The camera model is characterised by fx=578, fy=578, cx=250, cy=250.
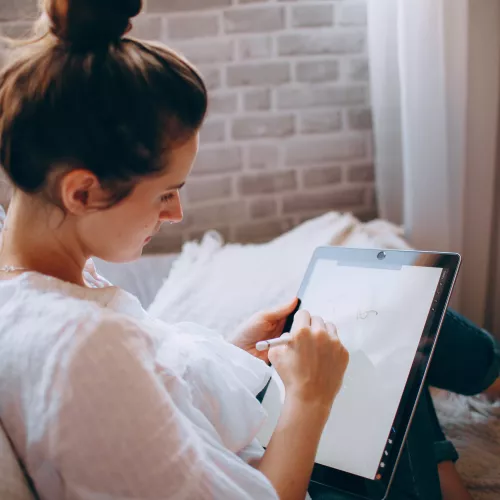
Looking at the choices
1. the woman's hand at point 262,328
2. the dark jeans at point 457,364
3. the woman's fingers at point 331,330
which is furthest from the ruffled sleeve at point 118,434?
the dark jeans at point 457,364

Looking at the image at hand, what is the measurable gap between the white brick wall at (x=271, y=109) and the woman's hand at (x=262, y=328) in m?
0.78

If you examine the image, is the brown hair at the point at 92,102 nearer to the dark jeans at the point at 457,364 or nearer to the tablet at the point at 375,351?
the tablet at the point at 375,351

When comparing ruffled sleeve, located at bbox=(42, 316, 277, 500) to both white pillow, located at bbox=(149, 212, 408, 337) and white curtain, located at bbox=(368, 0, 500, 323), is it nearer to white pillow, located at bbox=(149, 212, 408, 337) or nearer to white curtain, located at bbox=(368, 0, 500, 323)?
white pillow, located at bbox=(149, 212, 408, 337)

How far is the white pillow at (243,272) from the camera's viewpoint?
113 cm

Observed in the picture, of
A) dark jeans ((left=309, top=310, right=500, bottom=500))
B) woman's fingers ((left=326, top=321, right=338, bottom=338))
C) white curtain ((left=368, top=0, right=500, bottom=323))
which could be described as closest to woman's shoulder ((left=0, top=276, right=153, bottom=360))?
woman's fingers ((left=326, top=321, right=338, bottom=338))

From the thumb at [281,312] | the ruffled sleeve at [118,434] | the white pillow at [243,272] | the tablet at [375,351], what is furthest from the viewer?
the white pillow at [243,272]

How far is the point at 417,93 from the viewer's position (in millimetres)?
1299

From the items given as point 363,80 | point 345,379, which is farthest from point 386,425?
point 363,80

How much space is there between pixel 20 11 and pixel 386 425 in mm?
1297

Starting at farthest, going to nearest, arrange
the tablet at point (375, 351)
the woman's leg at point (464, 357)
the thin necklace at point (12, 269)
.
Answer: the woman's leg at point (464, 357)
the tablet at point (375, 351)
the thin necklace at point (12, 269)

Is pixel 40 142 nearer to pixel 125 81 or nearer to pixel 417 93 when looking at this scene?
pixel 125 81

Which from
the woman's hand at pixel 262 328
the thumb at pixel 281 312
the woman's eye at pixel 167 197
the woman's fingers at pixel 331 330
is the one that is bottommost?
the woman's hand at pixel 262 328

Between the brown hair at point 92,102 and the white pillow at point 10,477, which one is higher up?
the brown hair at point 92,102

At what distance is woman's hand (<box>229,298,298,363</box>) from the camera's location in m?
0.83
